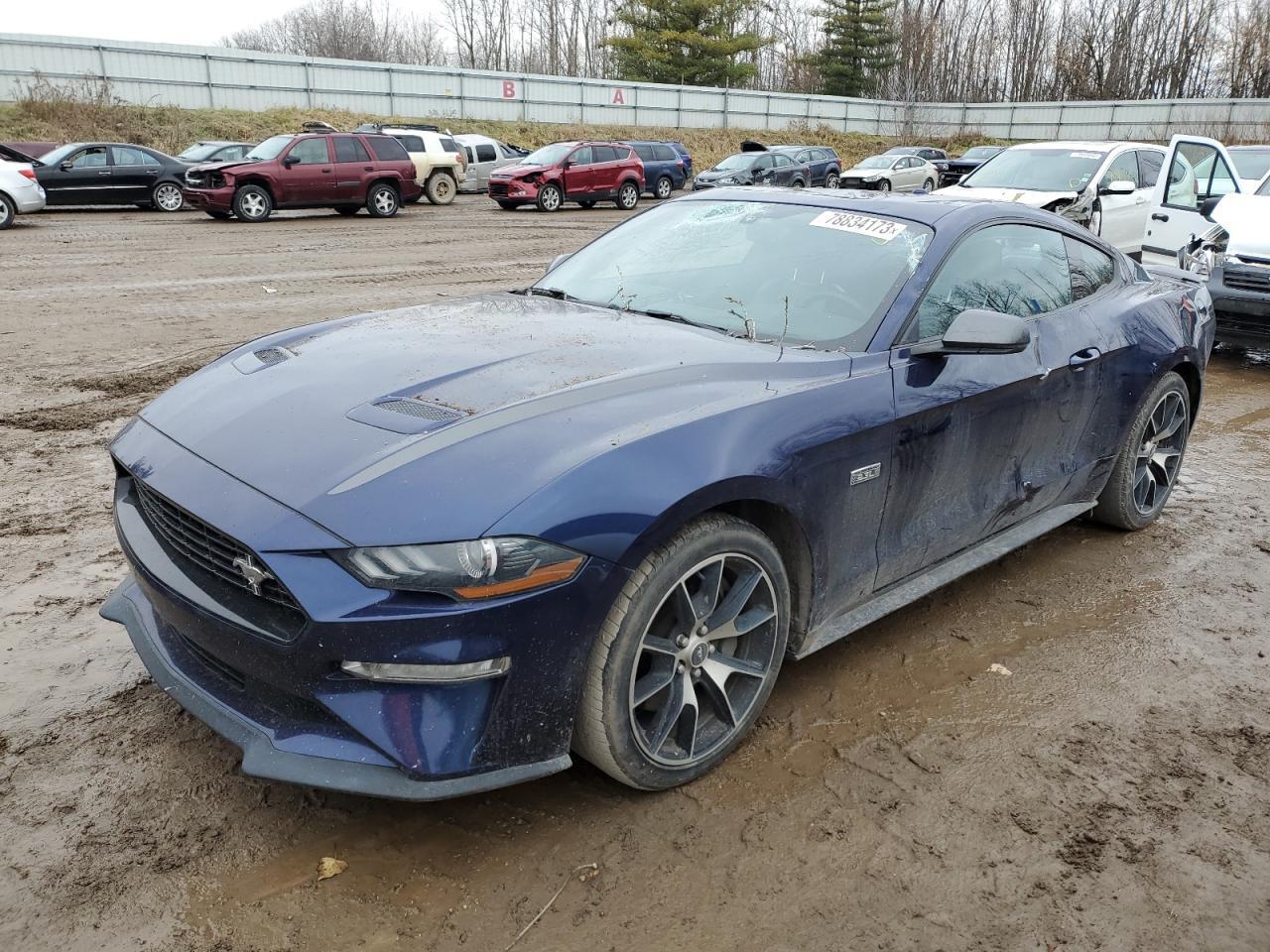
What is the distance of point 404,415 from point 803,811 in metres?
1.54

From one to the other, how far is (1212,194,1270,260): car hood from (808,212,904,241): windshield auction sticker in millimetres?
6462

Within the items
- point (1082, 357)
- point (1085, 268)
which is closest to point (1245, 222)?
point (1085, 268)

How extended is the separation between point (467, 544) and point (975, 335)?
6.13ft

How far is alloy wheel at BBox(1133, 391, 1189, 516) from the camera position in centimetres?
475

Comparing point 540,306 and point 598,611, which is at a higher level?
point 540,306

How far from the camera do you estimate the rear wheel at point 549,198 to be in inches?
904

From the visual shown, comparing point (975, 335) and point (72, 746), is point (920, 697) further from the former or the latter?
point (72, 746)

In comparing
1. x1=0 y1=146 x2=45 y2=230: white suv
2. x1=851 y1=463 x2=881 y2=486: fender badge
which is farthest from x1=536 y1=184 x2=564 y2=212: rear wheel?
x1=851 y1=463 x2=881 y2=486: fender badge

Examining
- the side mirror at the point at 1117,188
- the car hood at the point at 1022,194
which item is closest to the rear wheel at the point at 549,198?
the car hood at the point at 1022,194

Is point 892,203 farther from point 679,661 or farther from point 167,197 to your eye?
point 167,197

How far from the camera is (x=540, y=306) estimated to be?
379 centimetres

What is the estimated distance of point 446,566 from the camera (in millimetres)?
2223

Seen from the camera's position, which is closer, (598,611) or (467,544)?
(467,544)

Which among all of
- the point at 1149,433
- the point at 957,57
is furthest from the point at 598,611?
the point at 957,57
